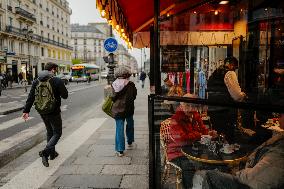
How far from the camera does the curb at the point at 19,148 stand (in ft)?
20.0

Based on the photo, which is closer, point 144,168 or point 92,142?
point 144,168

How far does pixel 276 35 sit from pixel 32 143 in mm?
7618

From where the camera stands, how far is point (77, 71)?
1937 inches

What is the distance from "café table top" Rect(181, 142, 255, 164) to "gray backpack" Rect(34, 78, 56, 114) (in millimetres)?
2726

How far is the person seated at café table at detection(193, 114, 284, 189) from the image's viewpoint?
248 centimetres

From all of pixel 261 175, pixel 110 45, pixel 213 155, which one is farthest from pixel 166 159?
pixel 110 45

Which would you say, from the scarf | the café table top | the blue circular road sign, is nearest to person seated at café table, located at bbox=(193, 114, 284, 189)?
the café table top

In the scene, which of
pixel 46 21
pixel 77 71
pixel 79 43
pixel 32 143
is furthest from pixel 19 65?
pixel 79 43

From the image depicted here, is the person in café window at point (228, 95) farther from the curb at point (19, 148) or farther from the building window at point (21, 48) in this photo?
the building window at point (21, 48)

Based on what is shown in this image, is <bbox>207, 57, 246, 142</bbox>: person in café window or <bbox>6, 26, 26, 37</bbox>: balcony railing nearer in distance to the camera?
<bbox>207, 57, 246, 142</bbox>: person in café window

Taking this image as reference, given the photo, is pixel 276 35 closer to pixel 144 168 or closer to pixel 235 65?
pixel 235 65

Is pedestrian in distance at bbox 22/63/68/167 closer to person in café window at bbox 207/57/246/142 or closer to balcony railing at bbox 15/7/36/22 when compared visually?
person in café window at bbox 207/57/246/142

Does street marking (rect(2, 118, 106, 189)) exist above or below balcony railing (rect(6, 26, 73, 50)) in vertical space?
below

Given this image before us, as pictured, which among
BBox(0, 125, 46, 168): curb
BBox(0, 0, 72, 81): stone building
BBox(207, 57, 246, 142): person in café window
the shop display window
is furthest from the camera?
BBox(0, 0, 72, 81): stone building
